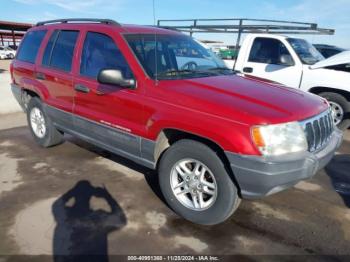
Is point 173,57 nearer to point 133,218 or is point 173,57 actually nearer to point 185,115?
point 185,115

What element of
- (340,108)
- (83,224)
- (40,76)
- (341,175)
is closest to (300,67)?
(340,108)

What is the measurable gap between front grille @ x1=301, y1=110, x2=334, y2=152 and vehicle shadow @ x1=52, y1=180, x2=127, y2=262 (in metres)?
1.95

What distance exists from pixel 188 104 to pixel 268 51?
480cm

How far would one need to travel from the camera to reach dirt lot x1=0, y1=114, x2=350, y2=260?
3.04 meters

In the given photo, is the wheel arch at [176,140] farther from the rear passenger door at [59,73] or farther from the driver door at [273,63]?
the driver door at [273,63]

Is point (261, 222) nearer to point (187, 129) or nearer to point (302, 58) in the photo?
point (187, 129)

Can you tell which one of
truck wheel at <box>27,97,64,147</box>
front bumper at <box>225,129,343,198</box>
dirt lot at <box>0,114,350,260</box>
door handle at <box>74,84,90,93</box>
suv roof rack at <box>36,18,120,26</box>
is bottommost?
dirt lot at <box>0,114,350,260</box>

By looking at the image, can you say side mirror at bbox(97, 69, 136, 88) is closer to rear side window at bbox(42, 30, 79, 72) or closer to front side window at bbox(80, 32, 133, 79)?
front side window at bbox(80, 32, 133, 79)

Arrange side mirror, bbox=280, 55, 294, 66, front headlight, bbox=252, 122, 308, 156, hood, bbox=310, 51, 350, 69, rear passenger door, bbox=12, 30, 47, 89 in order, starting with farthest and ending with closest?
1. side mirror, bbox=280, 55, 294, 66
2. hood, bbox=310, 51, 350, 69
3. rear passenger door, bbox=12, 30, 47, 89
4. front headlight, bbox=252, 122, 308, 156

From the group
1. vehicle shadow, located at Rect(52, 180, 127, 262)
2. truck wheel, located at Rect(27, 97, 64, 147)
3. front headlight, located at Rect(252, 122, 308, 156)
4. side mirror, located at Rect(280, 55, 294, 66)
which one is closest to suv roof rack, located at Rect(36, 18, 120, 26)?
truck wheel, located at Rect(27, 97, 64, 147)

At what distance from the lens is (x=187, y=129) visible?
123 inches

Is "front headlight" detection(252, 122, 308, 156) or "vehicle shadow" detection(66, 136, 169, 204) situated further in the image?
"vehicle shadow" detection(66, 136, 169, 204)

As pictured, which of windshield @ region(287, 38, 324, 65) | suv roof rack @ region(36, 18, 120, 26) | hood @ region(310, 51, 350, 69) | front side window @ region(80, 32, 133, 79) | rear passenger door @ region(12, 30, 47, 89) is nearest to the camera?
front side window @ region(80, 32, 133, 79)

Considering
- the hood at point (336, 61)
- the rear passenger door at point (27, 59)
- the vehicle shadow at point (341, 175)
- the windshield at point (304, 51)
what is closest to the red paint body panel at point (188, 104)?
the rear passenger door at point (27, 59)
